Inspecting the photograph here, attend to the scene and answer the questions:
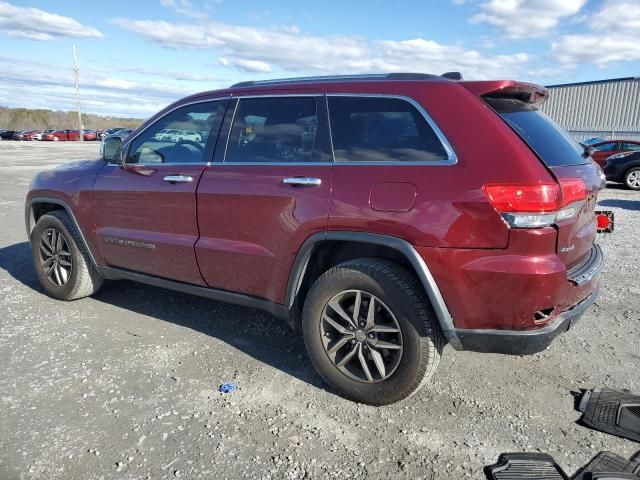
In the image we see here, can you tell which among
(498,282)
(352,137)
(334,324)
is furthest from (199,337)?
(498,282)

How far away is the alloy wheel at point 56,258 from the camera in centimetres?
466

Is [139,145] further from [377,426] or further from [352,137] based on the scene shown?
[377,426]

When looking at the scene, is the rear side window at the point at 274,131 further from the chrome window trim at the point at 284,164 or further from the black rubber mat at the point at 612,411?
the black rubber mat at the point at 612,411

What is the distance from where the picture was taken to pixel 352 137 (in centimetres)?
305

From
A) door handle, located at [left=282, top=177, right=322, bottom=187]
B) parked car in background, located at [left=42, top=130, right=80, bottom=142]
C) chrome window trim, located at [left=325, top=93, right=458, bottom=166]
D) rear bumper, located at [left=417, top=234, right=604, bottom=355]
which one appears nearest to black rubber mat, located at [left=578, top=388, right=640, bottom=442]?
rear bumper, located at [left=417, top=234, right=604, bottom=355]

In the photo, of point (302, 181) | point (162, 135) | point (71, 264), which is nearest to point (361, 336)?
point (302, 181)

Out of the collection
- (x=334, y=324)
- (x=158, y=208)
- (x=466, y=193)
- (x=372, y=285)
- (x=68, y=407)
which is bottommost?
(x=68, y=407)

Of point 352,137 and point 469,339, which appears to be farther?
point 352,137

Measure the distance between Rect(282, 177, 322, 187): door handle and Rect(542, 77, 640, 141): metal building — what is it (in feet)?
92.9

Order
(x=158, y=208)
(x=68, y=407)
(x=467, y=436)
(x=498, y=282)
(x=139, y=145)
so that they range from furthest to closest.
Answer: (x=139, y=145), (x=158, y=208), (x=68, y=407), (x=467, y=436), (x=498, y=282)

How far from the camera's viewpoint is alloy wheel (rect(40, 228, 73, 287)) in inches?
183

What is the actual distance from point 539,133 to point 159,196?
2614mm

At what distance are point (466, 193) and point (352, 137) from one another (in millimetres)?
816

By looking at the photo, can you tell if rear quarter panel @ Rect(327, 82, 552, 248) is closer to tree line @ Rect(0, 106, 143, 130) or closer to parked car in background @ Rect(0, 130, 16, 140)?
parked car in background @ Rect(0, 130, 16, 140)
